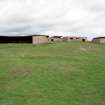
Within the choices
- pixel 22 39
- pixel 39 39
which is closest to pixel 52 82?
pixel 22 39

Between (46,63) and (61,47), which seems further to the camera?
(61,47)

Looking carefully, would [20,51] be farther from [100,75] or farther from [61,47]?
[100,75]

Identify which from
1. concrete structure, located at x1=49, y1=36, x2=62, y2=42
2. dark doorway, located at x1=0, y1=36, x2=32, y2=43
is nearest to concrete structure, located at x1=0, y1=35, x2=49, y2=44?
dark doorway, located at x1=0, y1=36, x2=32, y2=43

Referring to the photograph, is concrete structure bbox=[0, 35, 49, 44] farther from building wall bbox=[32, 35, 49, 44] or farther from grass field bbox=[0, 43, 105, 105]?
grass field bbox=[0, 43, 105, 105]

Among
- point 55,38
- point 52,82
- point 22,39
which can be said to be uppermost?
point 22,39

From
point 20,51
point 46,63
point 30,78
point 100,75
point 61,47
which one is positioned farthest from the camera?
point 61,47

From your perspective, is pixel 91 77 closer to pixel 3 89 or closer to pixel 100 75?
pixel 100 75

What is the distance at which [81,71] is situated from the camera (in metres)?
26.9

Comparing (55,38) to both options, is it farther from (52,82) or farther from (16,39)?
(52,82)

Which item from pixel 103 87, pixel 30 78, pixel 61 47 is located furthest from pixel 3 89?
pixel 61 47

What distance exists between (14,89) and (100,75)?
27.8 ft

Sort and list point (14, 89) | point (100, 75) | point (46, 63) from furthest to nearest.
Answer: point (46, 63)
point (100, 75)
point (14, 89)

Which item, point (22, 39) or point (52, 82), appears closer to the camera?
point (52, 82)

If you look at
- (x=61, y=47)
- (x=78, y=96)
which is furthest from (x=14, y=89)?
(x=61, y=47)
